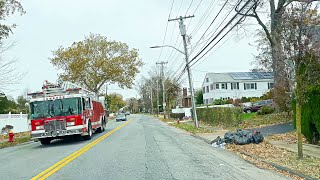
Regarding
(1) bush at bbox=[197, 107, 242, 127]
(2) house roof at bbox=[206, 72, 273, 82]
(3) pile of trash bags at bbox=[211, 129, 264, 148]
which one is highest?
(2) house roof at bbox=[206, 72, 273, 82]

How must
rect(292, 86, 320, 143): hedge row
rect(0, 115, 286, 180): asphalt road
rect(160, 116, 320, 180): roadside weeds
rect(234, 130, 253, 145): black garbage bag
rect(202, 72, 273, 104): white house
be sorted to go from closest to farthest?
rect(160, 116, 320, 180): roadside weeds → rect(0, 115, 286, 180): asphalt road → rect(292, 86, 320, 143): hedge row → rect(234, 130, 253, 145): black garbage bag → rect(202, 72, 273, 104): white house

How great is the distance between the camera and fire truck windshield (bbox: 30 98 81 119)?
65.0ft

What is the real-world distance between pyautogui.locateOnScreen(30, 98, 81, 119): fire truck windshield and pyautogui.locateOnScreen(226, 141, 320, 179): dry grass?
8585mm

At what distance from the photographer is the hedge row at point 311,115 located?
13680 millimetres

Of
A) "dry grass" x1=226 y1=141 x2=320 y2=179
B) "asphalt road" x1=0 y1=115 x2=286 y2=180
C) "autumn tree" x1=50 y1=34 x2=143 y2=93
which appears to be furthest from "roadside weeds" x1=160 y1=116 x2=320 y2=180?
"autumn tree" x1=50 y1=34 x2=143 y2=93

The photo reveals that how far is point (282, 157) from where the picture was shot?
12.0 m

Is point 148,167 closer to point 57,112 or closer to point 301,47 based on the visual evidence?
point 301,47

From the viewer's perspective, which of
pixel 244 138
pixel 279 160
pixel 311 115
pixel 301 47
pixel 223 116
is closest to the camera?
pixel 301 47

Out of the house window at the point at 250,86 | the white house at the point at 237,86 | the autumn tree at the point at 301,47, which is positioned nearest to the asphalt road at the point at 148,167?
the autumn tree at the point at 301,47

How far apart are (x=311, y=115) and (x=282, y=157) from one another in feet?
10.3

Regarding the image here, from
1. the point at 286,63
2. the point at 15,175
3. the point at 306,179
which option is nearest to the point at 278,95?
the point at 286,63

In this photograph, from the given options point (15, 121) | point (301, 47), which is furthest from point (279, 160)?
point (15, 121)

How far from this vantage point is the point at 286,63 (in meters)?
11.0

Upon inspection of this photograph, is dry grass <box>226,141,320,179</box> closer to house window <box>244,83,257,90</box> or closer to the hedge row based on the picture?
the hedge row
